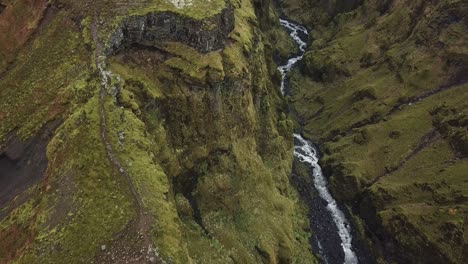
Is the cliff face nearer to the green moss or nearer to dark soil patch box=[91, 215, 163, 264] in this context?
dark soil patch box=[91, 215, 163, 264]

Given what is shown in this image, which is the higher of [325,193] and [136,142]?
[136,142]

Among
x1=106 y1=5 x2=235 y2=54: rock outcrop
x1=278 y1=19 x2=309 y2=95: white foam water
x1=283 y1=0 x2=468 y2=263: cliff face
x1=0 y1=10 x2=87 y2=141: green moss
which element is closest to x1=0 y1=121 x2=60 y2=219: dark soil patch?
x1=0 y1=10 x2=87 y2=141: green moss

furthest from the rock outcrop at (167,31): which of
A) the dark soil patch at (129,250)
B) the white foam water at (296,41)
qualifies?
the white foam water at (296,41)

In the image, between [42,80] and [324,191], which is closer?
[42,80]

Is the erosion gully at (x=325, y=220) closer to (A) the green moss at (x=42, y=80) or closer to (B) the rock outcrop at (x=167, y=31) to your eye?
(B) the rock outcrop at (x=167, y=31)

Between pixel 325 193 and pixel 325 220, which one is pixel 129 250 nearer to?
pixel 325 220

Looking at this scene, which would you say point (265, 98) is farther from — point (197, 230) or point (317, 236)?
point (197, 230)

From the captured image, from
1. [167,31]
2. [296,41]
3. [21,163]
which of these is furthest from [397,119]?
[21,163]
